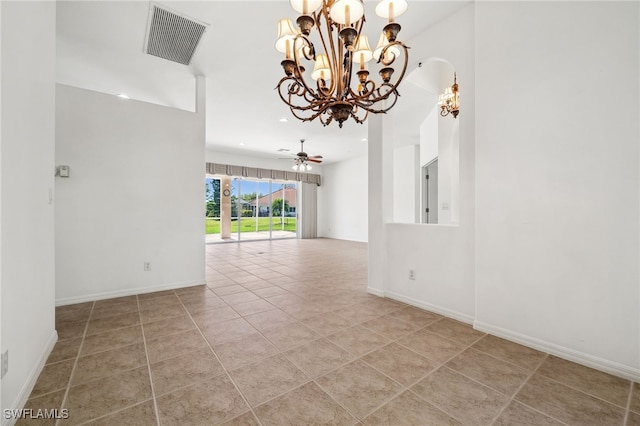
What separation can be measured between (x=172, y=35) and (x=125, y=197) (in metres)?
2.06

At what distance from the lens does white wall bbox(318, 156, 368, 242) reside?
31.7 feet

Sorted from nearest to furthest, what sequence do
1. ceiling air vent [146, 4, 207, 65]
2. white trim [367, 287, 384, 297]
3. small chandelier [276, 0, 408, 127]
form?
small chandelier [276, 0, 408, 127], ceiling air vent [146, 4, 207, 65], white trim [367, 287, 384, 297]

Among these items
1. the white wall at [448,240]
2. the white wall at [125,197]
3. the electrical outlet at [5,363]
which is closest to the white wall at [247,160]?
the white wall at [125,197]

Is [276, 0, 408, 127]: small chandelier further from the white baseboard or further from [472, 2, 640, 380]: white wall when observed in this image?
the white baseboard

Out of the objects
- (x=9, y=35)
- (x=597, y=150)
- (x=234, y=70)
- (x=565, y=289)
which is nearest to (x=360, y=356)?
(x=565, y=289)

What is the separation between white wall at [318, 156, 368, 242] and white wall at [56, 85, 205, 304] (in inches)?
260

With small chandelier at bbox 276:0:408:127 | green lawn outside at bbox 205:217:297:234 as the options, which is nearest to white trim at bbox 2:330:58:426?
small chandelier at bbox 276:0:408:127

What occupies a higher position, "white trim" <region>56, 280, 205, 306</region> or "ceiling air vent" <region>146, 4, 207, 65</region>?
"ceiling air vent" <region>146, 4, 207, 65</region>

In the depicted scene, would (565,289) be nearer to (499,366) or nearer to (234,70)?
(499,366)

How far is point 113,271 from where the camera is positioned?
335 cm

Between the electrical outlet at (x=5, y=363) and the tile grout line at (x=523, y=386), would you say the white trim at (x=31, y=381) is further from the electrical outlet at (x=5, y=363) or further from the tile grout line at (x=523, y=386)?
the tile grout line at (x=523, y=386)

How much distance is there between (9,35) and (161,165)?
2.36m

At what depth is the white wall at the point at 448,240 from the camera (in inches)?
100

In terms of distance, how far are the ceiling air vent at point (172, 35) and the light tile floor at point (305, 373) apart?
310 cm
